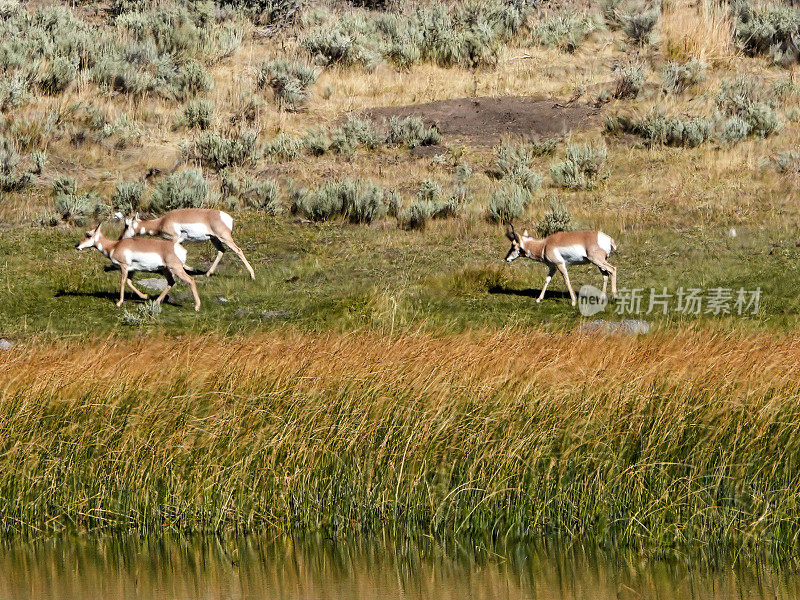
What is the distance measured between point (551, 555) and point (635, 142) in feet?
76.2

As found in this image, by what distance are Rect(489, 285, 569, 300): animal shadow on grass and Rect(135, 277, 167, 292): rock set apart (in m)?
5.74

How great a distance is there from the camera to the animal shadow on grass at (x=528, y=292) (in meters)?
20.5

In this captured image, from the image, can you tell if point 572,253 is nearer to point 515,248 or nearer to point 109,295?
point 515,248

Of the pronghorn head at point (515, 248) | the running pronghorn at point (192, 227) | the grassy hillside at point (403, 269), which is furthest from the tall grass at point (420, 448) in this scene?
the running pronghorn at point (192, 227)

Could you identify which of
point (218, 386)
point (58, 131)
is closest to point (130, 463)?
point (218, 386)

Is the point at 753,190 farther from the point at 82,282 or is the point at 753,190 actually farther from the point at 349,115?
the point at 82,282

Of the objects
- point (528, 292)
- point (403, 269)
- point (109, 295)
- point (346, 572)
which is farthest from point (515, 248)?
point (346, 572)

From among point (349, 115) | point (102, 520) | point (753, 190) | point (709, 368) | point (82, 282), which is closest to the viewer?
point (102, 520)

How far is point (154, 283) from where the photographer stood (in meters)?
21.4

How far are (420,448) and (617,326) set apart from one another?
729cm

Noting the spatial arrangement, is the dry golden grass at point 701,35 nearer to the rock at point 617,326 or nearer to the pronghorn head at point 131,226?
the pronghorn head at point 131,226

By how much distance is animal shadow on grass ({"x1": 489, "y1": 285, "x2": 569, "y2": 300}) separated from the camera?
67.4 ft

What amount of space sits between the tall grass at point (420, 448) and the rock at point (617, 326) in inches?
153

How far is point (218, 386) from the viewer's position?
11625 mm
